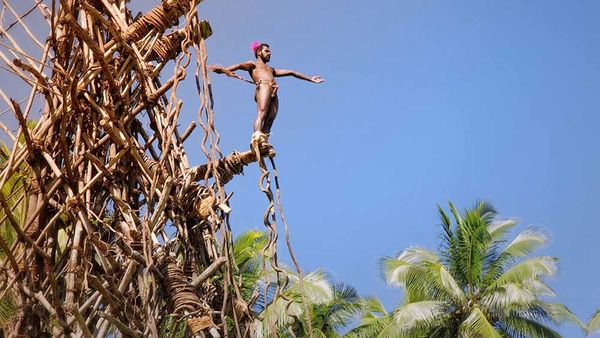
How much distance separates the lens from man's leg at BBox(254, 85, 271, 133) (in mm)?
2732

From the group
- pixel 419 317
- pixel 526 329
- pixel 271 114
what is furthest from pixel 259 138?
pixel 526 329

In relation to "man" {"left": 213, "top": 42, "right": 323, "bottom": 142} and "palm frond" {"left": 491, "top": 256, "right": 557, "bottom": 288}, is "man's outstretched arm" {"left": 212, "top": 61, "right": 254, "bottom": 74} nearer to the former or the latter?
"man" {"left": 213, "top": 42, "right": 323, "bottom": 142}

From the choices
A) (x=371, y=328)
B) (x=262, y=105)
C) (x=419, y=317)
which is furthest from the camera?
(x=371, y=328)

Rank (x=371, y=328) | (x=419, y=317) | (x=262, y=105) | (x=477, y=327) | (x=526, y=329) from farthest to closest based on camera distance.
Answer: (x=371, y=328) < (x=526, y=329) < (x=419, y=317) < (x=477, y=327) < (x=262, y=105)

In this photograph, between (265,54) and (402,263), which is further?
(402,263)

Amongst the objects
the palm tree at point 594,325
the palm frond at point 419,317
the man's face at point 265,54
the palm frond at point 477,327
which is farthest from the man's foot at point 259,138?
the palm tree at point 594,325

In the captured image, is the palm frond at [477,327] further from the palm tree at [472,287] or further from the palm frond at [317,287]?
the palm frond at [317,287]

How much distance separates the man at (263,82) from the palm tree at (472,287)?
361 inches

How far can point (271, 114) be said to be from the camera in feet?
9.29

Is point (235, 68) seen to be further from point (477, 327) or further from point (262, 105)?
point (477, 327)

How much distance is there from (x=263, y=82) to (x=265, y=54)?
0.20 m

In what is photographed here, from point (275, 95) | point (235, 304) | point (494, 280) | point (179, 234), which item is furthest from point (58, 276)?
point (494, 280)

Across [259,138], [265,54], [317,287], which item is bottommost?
[259,138]

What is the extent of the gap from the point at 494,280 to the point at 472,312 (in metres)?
1.01
